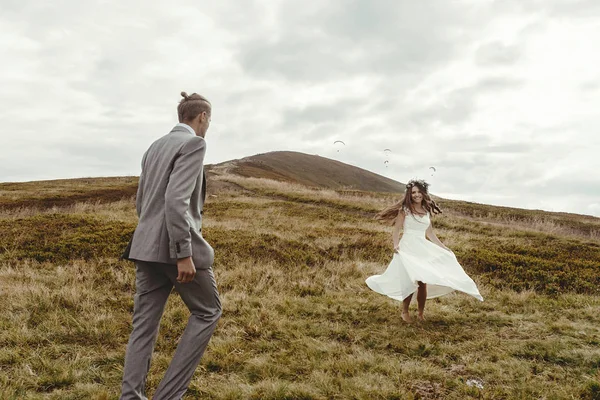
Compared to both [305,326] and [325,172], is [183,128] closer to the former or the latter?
[305,326]

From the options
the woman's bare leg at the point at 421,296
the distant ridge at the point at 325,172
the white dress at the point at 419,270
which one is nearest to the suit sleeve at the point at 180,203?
the white dress at the point at 419,270

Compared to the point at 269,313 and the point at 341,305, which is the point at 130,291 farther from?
the point at 341,305

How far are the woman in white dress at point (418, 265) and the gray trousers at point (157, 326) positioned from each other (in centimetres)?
471

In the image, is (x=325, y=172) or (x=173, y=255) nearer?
(x=173, y=255)

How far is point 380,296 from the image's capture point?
9586 mm

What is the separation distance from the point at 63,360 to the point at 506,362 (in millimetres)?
6112

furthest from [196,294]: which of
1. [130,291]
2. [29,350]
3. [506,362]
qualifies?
[130,291]

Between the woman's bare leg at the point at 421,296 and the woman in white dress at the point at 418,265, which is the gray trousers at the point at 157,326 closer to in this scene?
the woman in white dress at the point at 418,265

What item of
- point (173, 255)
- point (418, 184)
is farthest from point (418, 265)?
point (173, 255)

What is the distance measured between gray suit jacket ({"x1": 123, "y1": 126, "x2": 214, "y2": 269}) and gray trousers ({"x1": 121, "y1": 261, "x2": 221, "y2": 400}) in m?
0.18

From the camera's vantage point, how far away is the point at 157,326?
3.74 meters

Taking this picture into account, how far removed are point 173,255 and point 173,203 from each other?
0.44 metres

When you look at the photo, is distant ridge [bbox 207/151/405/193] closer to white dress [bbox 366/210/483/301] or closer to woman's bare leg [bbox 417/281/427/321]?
white dress [bbox 366/210/483/301]

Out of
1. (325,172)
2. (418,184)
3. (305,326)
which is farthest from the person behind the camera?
(325,172)
